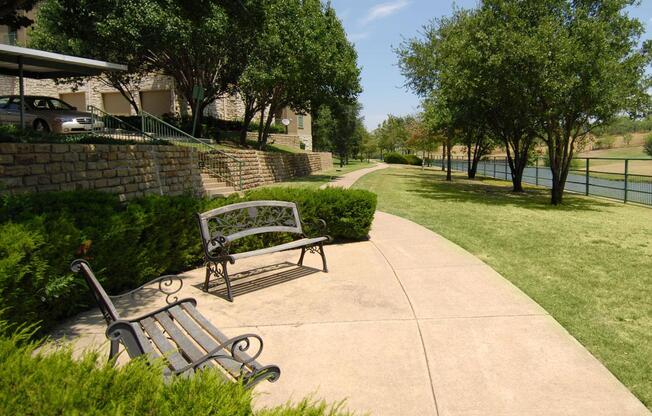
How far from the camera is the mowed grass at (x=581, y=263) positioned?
381 cm

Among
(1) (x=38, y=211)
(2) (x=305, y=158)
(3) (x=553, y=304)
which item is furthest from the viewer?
(2) (x=305, y=158)

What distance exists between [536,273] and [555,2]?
12989 millimetres

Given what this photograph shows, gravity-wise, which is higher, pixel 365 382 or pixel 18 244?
pixel 18 244

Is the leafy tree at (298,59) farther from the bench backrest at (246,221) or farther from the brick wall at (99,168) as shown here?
the bench backrest at (246,221)

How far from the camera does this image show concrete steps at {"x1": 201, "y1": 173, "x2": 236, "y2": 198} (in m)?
15.4

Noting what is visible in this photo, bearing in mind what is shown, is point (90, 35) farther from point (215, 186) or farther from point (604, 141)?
point (604, 141)

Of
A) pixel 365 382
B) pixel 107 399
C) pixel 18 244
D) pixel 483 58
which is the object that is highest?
pixel 483 58

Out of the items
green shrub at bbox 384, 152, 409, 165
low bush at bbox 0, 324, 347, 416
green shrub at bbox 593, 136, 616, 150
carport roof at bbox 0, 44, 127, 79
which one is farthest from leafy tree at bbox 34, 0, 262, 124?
green shrub at bbox 384, 152, 409, 165

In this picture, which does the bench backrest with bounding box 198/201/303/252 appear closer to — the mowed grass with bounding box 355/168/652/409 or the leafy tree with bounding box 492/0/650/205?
the mowed grass with bounding box 355/168/652/409

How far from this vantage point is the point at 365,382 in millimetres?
3193

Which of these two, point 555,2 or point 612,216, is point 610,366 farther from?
point 555,2

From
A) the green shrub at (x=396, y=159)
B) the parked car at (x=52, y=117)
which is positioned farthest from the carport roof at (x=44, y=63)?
the green shrub at (x=396, y=159)

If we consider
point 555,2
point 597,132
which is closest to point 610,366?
point 555,2

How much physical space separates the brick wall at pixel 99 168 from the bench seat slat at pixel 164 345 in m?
3.47
